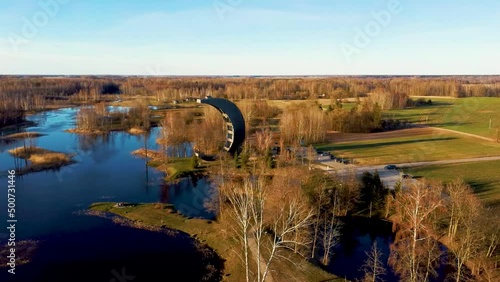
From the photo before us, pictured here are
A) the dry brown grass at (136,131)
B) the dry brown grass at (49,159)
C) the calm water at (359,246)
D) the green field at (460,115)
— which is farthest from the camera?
the green field at (460,115)

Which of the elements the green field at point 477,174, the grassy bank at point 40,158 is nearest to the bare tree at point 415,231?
the green field at point 477,174

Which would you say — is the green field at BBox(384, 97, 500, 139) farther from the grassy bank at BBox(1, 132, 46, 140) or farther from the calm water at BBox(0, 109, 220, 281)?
the grassy bank at BBox(1, 132, 46, 140)

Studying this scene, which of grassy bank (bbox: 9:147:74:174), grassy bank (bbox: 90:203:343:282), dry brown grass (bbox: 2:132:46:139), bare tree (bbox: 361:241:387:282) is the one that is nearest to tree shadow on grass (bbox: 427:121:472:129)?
bare tree (bbox: 361:241:387:282)

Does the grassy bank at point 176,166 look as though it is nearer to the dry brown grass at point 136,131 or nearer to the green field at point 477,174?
the dry brown grass at point 136,131

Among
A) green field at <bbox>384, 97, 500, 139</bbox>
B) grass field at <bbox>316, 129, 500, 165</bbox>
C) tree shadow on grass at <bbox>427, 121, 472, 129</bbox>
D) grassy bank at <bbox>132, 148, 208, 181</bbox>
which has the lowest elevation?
grassy bank at <bbox>132, 148, 208, 181</bbox>

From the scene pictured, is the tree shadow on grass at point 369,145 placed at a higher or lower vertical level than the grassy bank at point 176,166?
higher

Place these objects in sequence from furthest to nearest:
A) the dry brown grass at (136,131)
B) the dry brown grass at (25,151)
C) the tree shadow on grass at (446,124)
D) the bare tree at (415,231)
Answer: the tree shadow on grass at (446,124), the dry brown grass at (136,131), the dry brown grass at (25,151), the bare tree at (415,231)

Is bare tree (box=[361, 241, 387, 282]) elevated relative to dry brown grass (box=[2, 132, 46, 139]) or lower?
lower
